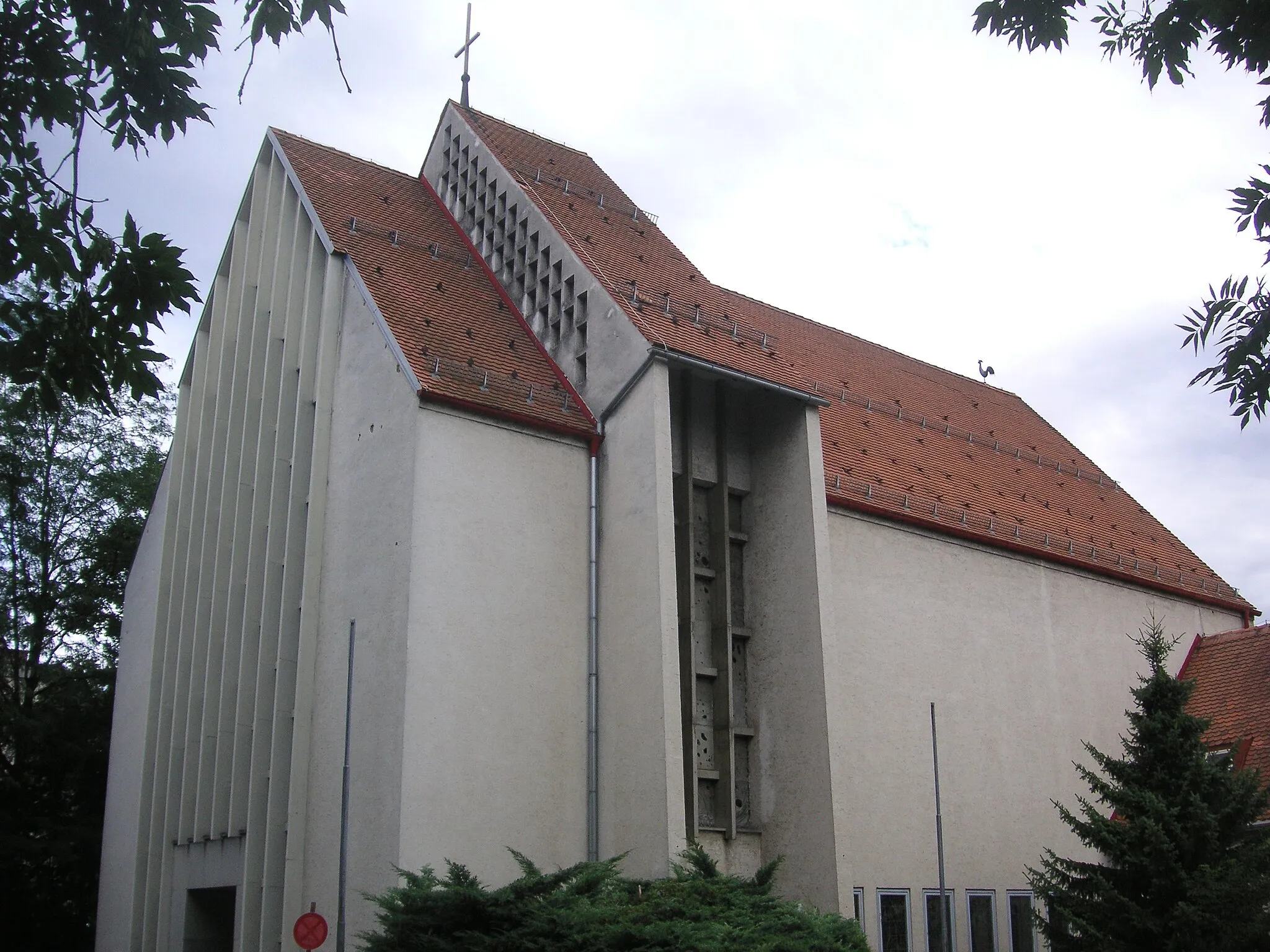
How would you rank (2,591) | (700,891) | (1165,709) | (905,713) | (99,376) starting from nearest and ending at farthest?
1. (99,376)
2. (700,891)
3. (1165,709)
4. (905,713)
5. (2,591)

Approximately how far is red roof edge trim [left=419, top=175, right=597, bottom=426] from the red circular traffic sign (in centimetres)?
713

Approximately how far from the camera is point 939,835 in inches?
655

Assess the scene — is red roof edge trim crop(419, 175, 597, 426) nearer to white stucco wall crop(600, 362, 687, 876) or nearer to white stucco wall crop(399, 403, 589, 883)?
white stucco wall crop(600, 362, 687, 876)

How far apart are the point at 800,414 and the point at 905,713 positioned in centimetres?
483

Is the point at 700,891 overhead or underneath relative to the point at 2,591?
underneath

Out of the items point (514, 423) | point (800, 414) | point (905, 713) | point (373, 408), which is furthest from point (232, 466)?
point (905, 713)

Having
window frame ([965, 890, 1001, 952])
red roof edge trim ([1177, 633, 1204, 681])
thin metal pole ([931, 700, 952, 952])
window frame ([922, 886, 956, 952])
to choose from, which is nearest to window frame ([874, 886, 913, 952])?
window frame ([922, 886, 956, 952])

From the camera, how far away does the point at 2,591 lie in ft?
90.9

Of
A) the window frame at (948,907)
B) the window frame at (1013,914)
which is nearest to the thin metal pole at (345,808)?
the window frame at (948,907)

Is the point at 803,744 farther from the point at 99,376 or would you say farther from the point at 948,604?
the point at 99,376

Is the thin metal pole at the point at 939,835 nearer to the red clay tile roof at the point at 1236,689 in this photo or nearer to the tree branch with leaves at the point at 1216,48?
the red clay tile roof at the point at 1236,689

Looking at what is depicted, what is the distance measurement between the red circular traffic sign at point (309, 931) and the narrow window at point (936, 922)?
900cm

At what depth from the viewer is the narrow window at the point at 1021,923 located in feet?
64.2

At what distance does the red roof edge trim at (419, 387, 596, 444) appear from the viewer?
15695mm
